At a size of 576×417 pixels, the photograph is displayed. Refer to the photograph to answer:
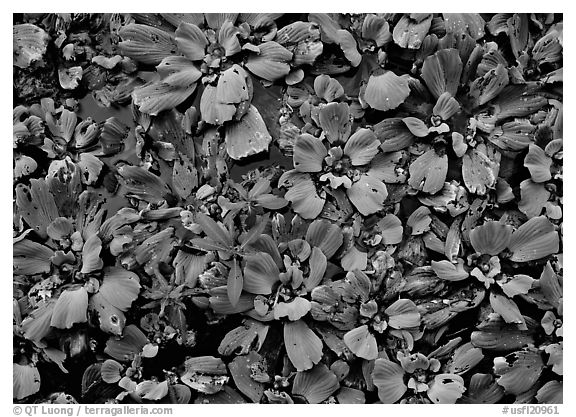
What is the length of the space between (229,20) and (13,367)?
0.56 meters

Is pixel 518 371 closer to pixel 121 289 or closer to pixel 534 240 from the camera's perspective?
pixel 534 240

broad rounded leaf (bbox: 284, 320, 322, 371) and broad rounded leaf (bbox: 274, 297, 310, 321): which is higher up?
broad rounded leaf (bbox: 274, 297, 310, 321)

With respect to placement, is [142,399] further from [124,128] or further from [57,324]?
Result: [124,128]

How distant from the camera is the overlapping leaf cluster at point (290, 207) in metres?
0.83

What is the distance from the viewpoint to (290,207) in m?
0.84

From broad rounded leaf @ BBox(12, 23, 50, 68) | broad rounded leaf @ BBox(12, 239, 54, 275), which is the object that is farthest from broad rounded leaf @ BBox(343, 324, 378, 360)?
broad rounded leaf @ BBox(12, 23, 50, 68)

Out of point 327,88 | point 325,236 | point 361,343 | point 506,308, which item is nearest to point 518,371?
point 506,308

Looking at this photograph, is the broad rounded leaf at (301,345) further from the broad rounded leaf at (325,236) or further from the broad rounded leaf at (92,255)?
the broad rounded leaf at (92,255)

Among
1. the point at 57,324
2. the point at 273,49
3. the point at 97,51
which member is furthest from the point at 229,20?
the point at 57,324

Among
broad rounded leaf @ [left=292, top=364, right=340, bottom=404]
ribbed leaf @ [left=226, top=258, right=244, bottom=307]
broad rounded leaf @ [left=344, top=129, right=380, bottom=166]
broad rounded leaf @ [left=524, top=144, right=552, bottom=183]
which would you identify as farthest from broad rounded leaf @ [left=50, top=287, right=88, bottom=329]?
broad rounded leaf @ [left=524, top=144, right=552, bottom=183]

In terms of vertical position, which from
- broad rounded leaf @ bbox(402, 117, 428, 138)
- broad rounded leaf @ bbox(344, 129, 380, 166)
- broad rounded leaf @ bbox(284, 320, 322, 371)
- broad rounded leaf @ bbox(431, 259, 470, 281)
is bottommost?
broad rounded leaf @ bbox(284, 320, 322, 371)

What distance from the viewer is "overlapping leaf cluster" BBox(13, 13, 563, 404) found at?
829 millimetres

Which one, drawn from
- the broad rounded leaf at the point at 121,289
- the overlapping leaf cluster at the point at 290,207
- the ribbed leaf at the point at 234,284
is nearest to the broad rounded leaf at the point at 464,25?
the overlapping leaf cluster at the point at 290,207

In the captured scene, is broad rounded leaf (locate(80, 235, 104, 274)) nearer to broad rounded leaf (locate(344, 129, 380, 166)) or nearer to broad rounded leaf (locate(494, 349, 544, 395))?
broad rounded leaf (locate(344, 129, 380, 166))
